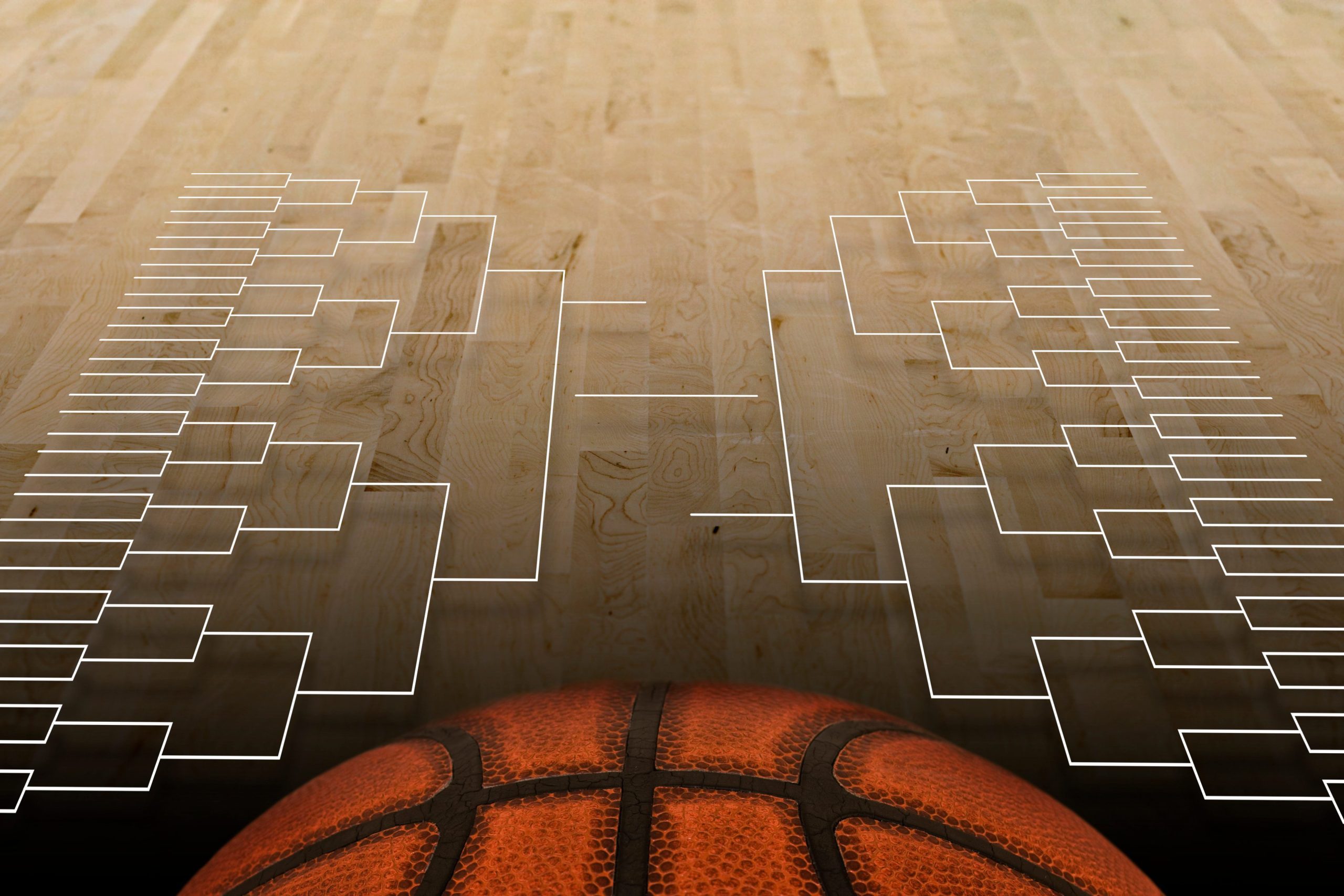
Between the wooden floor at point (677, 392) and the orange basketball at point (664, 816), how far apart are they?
0.47 metres

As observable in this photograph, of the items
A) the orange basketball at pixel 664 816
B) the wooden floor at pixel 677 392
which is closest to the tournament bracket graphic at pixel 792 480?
the wooden floor at pixel 677 392

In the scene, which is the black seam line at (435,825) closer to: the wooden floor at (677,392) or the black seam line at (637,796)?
the black seam line at (637,796)

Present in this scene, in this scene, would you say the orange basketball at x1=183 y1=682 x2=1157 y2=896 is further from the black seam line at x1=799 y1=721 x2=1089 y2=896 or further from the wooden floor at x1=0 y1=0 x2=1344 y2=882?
the wooden floor at x1=0 y1=0 x2=1344 y2=882

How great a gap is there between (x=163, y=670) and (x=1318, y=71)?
3679mm

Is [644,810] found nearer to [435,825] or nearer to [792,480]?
[435,825]

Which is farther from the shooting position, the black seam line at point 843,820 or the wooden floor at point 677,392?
the wooden floor at point 677,392

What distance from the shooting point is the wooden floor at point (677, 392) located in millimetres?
1480

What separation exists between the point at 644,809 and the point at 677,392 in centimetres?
122

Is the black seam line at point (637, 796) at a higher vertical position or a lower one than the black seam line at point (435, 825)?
higher

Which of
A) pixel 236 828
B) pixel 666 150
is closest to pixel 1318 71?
pixel 666 150

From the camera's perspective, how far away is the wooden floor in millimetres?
1480

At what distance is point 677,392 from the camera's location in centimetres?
194

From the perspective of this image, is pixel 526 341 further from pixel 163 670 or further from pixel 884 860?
pixel 884 860

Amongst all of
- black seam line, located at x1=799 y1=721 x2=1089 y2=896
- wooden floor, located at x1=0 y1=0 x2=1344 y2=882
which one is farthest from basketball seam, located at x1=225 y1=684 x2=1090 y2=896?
wooden floor, located at x1=0 y1=0 x2=1344 y2=882
